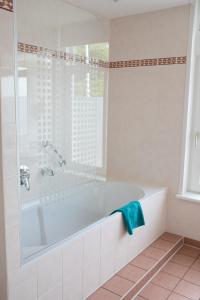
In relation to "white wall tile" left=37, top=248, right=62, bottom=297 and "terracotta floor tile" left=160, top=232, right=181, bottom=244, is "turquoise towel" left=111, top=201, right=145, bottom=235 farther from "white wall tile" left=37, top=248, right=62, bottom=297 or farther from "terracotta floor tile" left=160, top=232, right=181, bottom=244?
"white wall tile" left=37, top=248, right=62, bottom=297

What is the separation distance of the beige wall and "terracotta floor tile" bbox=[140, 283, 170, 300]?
87cm

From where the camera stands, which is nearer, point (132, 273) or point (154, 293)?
point (154, 293)

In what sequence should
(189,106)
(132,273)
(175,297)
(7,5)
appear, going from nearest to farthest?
(7,5)
(175,297)
(132,273)
(189,106)

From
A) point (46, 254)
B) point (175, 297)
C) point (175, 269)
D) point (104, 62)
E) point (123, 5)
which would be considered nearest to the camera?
point (46, 254)

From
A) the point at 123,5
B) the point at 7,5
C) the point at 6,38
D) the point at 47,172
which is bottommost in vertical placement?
the point at 47,172

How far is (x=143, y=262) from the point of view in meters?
2.53

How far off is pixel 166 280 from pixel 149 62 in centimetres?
209

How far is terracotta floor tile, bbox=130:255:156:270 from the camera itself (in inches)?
97.0

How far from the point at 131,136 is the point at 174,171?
618mm

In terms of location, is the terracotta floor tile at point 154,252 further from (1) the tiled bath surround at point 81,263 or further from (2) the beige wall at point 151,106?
(2) the beige wall at point 151,106

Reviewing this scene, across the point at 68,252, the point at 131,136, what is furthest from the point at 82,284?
the point at 131,136

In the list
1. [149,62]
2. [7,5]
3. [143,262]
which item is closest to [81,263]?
[143,262]

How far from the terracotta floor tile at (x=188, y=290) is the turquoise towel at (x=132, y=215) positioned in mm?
547

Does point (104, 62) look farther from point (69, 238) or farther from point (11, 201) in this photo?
point (11, 201)
